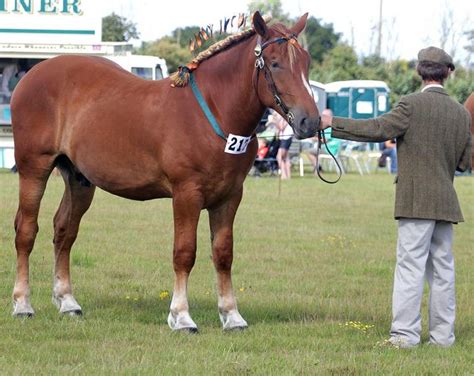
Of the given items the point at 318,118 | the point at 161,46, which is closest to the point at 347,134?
the point at 318,118

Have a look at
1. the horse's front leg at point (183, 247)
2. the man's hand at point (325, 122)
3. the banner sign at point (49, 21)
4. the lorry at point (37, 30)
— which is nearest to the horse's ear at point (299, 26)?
the man's hand at point (325, 122)

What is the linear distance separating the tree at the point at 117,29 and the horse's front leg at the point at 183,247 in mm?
56632

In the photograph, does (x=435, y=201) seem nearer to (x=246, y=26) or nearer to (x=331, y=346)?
(x=331, y=346)

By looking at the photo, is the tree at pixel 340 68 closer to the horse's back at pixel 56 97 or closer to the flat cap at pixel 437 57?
the horse's back at pixel 56 97

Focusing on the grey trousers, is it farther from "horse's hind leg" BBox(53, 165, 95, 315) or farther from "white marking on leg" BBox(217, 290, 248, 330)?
"horse's hind leg" BBox(53, 165, 95, 315)

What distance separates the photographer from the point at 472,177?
29.6m

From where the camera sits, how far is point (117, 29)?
67.4 metres

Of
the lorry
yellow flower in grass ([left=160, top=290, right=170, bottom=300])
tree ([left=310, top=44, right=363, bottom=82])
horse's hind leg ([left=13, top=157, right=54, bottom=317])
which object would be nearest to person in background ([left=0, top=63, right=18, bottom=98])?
the lorry

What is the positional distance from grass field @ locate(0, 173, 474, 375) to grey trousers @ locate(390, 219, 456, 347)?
178 mm

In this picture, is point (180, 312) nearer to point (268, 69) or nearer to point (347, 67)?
point (268, 69)

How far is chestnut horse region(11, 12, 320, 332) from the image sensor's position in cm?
771

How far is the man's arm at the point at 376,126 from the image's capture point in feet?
24.6

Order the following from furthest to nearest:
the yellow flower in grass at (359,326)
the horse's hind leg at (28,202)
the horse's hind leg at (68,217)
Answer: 1. the horse's hind leg at (68,217)
2. the horse's hind leg at (28,202)
3. the yellow flower in grass at (359,326)

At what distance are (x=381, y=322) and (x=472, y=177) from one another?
71.0ft
